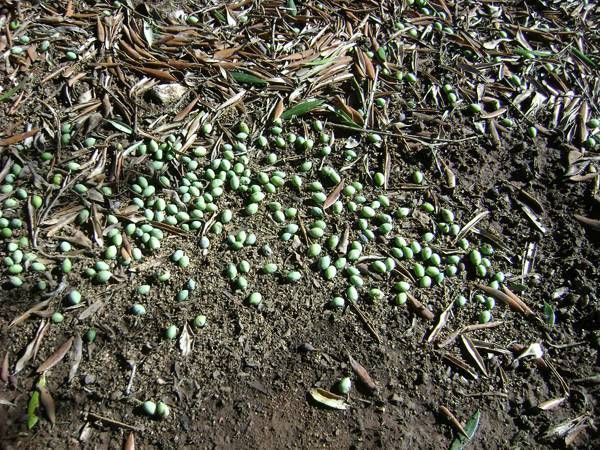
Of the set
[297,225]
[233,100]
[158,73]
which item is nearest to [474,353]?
[297,225]

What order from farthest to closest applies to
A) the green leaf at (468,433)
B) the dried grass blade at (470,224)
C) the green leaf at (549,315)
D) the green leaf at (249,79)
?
1. the green leaf at (249,79)
2. the dried grass blade at (470,224)
3. the green leaf at (549,315)
4. the green leaf at (468,433)

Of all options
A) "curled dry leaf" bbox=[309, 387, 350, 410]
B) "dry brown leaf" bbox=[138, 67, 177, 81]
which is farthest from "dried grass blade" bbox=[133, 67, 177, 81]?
"curled dry leaf" bbox=[309, 387, 350, 410]

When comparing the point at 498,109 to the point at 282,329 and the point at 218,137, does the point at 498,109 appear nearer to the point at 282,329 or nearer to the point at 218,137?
the point at 218,137

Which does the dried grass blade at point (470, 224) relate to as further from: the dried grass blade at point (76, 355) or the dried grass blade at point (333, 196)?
the dried grass blade at point (76, 355)

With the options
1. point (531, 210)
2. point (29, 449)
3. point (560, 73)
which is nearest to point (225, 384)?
point (29, 449)

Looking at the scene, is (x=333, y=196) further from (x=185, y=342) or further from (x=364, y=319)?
(x=185, y=342)

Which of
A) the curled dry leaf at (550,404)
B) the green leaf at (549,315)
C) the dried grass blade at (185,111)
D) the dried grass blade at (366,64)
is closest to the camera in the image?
the curled dry leaf at (550,404)

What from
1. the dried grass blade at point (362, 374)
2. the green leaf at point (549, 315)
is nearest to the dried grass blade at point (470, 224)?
the green leaf at point (549, 315)

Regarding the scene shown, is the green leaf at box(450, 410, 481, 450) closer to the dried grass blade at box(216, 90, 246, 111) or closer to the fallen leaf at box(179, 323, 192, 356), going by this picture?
the fallen leaf at box(179, 323, 192, 356)

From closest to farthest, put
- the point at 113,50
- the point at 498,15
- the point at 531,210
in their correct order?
the point at 531,210, the point at 113,50, the point at 498,15
